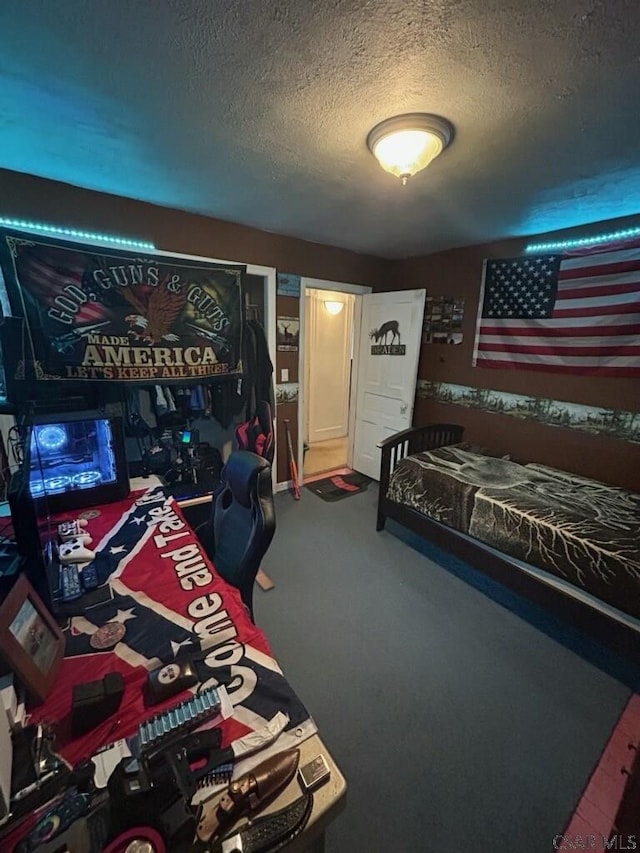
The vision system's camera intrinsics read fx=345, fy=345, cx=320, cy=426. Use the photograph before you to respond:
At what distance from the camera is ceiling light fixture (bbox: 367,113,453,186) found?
4.44 feet

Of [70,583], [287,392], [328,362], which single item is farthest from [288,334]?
[70,583]

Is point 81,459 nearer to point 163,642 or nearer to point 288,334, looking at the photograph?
point 163,642

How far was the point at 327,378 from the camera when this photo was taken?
16.4 ft

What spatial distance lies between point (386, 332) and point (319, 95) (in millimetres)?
2470

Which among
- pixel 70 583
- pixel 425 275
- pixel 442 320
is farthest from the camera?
pixel 425 275

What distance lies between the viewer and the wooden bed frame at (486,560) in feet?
5.56

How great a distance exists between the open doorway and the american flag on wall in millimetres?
1892

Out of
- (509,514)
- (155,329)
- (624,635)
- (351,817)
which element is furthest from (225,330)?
(624,635)

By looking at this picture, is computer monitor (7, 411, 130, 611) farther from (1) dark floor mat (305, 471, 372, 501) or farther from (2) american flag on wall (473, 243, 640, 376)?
(2) american flag on wall (473, 243, 640, 376)

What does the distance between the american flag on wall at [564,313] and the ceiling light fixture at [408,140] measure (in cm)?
166

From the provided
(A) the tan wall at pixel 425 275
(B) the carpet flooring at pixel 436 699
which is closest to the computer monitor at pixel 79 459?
(B) the carpet flooring at pixel 436 699

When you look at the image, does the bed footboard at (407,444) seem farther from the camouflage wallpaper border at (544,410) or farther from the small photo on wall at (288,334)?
the small photo on wall at (288,334)

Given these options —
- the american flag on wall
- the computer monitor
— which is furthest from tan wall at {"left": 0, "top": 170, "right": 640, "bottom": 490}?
the computer monitor

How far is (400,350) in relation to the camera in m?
3.48
